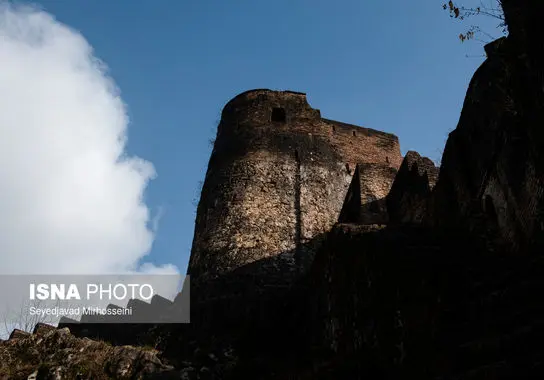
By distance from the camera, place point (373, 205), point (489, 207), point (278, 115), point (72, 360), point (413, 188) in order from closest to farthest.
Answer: point (489, 207)
point (72, 360)
point (413, 188)
point (373, 205)
point (278, 115)

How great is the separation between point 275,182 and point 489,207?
7726mm

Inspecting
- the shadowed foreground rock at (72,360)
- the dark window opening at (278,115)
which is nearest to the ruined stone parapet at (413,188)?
the dark window opening at (278,115)

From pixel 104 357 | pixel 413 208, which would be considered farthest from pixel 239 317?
pixel 413 208

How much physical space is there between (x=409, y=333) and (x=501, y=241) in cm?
233

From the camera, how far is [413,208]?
39.5ft

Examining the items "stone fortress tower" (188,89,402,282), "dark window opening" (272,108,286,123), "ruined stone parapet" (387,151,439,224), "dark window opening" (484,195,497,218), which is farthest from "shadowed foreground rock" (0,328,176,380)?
"dark window opening" (272,108,286,123)

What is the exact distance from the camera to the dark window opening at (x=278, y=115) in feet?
53.7

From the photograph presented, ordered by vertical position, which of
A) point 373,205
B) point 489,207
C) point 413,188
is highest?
point 373,205

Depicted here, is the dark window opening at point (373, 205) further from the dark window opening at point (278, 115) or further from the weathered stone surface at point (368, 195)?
the dark window opening at point (278, 115)

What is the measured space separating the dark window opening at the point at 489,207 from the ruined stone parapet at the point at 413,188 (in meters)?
3.12

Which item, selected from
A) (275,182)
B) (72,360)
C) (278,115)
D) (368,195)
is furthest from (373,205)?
(72,360)

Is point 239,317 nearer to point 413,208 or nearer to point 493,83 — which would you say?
point 413,208

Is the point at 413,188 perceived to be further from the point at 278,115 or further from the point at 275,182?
the point at 278,115

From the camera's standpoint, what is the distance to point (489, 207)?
756 centimetres
